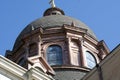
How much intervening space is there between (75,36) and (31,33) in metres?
3.30

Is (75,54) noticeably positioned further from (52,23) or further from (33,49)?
(52,23)

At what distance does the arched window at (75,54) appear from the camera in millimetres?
32344

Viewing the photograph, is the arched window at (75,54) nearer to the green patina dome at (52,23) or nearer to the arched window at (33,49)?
the green patina dome at (52,23)

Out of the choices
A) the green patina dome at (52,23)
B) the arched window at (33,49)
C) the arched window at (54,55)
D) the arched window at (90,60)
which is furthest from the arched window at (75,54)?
the arched window at (33,49)

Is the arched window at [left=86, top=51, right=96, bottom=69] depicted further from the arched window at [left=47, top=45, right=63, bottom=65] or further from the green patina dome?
the arched window at [left=47, top=45, right=63, bottom=65]

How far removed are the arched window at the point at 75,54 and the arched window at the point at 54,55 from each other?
87 centimetres

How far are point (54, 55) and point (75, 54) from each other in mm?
1534

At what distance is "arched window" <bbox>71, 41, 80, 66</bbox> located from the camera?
32.3m

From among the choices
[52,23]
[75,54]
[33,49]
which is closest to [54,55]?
[75,54]

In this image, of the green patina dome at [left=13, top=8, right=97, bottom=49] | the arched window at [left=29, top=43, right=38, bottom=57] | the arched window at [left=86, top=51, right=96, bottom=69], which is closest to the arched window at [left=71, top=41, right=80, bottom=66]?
the arched window at [left=86, top=51, right=96, bottom=69]

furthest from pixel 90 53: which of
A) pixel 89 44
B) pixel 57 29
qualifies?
pixel 57 29

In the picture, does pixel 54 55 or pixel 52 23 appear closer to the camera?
pixel 54 55

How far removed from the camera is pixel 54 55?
32812mm

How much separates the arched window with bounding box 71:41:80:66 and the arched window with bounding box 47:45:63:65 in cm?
87
